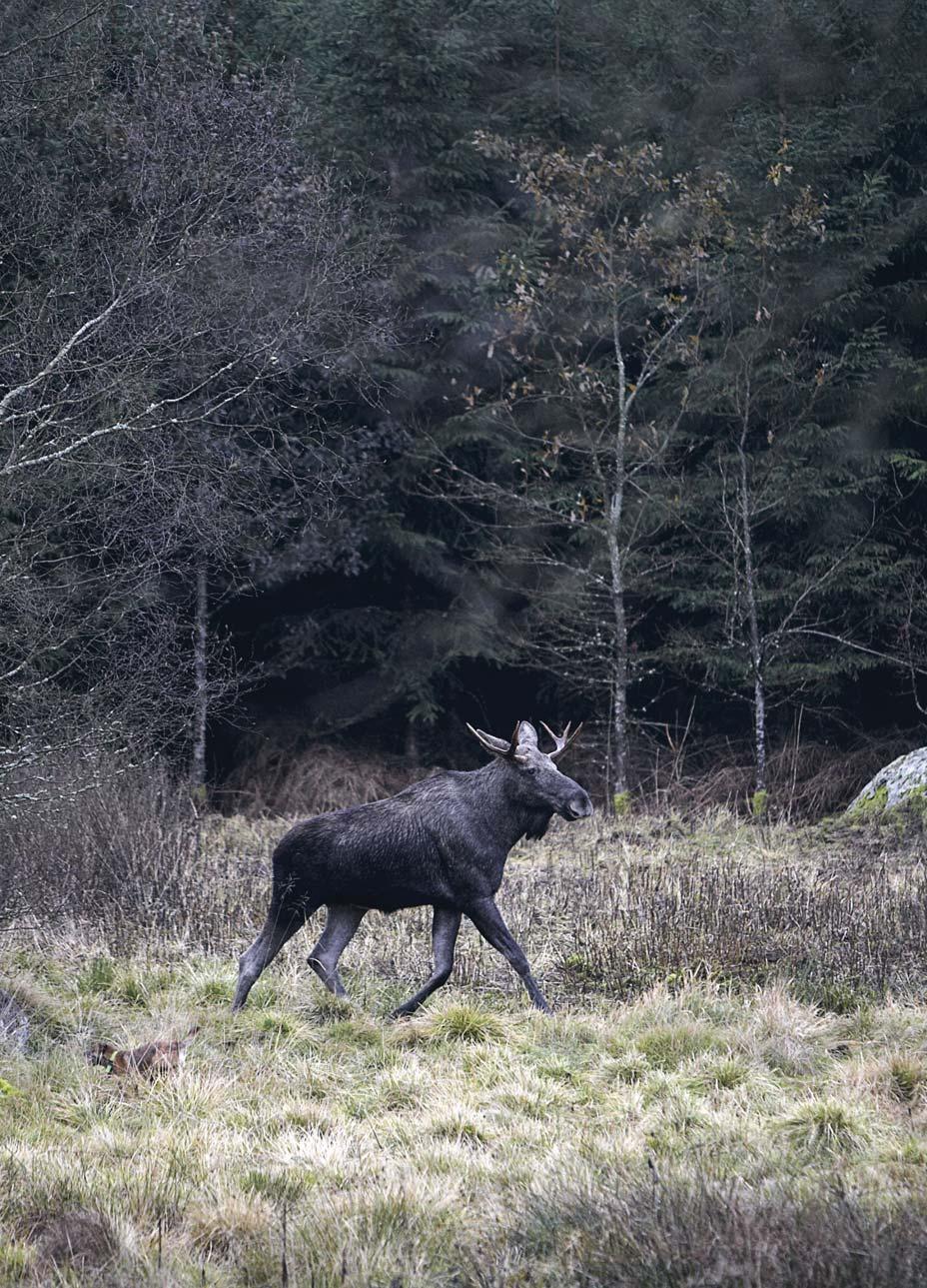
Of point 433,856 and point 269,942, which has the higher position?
point 433,856

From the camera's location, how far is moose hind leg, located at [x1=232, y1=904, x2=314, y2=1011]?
8.11 metres

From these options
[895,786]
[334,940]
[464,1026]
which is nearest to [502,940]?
[464,1026]

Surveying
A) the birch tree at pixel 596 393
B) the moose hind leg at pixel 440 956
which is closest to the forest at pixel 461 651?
the moose hind leg at pixel 440 956

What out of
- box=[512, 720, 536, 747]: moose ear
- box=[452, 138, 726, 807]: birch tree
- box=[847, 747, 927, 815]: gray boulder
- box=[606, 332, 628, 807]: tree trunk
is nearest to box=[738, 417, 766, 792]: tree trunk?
box=[452, 138, 726, 807]: birch tree

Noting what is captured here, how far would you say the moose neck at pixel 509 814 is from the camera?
8188 millimetres

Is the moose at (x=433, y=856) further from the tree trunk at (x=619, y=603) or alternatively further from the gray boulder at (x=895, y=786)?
the tree trunk at (x=619, y=603)

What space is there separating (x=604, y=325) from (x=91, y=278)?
908 centimetres

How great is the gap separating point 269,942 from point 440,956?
40.0 inches

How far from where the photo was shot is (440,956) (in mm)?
7969

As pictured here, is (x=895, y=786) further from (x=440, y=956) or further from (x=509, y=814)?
(x=440, y=956)

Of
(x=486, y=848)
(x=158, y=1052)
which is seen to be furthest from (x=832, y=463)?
(x=158, y=1052)

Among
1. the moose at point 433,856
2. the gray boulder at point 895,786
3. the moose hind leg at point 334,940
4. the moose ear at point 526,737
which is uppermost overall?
the moose ear at point 526,737

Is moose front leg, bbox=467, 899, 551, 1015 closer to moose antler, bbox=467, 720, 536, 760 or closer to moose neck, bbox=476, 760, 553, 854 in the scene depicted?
moose neck, bbox=476, 760, 553, 854

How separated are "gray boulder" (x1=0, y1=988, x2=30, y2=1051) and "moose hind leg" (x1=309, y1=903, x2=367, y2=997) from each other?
167 cm
